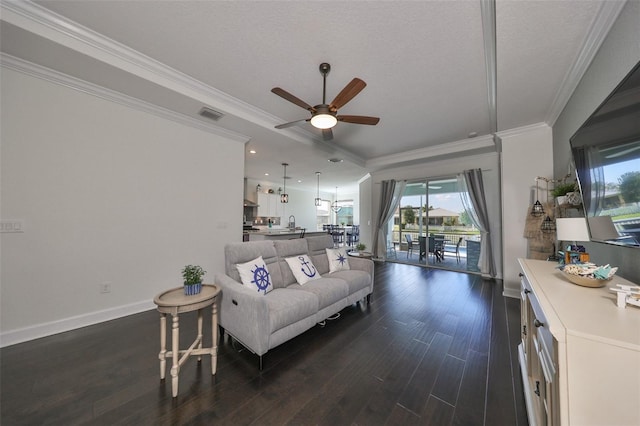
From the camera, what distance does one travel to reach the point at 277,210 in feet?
29.1

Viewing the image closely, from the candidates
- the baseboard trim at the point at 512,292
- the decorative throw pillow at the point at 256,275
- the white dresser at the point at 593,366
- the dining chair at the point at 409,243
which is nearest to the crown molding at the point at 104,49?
the decorative throw pillow at the point at 256,275

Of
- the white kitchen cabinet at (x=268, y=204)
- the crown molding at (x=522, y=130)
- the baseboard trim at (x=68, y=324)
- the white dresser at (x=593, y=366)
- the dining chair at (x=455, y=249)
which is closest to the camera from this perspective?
the white dresser at (x=593, y=366)

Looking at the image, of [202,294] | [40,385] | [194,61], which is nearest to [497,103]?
[194,61]

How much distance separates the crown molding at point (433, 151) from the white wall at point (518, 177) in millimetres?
551

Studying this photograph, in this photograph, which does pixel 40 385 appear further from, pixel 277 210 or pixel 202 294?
pixel 277 210

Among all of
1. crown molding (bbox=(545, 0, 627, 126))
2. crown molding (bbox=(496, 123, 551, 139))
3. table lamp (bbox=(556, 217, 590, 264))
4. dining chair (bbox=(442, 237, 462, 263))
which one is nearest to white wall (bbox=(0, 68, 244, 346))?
table lamp (bbox=(556, 217, 590, 264))

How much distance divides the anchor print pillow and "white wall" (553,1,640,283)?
2.60 metres

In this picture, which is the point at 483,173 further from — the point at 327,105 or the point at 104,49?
the point at 104,49

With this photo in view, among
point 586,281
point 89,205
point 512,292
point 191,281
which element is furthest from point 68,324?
point 512,292

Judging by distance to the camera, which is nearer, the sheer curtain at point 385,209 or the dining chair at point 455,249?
the dining chair at point 455,249

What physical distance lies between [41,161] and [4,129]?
35 cm

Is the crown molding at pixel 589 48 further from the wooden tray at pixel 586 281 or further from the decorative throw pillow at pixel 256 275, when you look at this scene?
the decorative throw pillow at pixel 256 275

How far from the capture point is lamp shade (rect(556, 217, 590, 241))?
5.46ft

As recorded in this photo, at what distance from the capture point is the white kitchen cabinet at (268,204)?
27.0 ft
